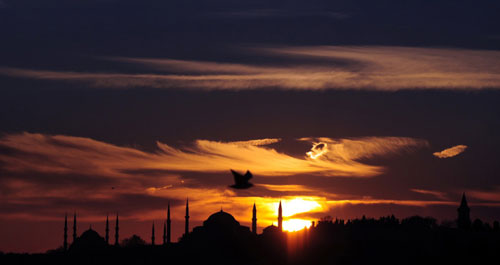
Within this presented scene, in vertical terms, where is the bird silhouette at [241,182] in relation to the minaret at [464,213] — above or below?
below

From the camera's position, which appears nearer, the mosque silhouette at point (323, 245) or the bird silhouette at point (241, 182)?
the bird silhouette at point (241, 182)

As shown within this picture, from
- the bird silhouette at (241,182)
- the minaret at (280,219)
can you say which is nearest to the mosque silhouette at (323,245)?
the minaret at (280,219)

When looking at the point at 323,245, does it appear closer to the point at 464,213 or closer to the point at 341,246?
the point at 341,246

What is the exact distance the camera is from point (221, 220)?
582 ft

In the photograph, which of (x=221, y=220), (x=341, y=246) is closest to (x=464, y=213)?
(x=341, y=246)

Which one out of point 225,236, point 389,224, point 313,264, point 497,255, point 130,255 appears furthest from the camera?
point 130,255

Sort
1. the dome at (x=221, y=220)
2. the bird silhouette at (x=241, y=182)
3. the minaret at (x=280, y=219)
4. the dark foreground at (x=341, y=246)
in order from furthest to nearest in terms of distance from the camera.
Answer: the dome at (x=221, y=220), the minaret at (x=280, y=219), the dark foreground at (x=341, y=246), the bird silhouette at (x=241, y=182)

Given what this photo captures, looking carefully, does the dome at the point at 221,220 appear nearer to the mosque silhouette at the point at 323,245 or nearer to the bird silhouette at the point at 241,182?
the mosque silhouette at the point at 323,245

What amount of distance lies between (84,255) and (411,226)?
2506 inches

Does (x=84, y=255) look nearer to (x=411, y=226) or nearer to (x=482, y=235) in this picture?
(x=411, y=226)

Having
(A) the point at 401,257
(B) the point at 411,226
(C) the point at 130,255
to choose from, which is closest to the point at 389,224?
(B) the point at 411,226

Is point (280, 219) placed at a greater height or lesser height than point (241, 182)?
Answer: greater

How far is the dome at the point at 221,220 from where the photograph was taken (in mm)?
176663

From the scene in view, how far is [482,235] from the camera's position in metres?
142
